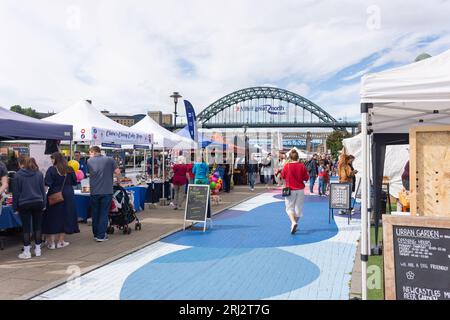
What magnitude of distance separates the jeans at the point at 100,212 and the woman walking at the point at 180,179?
390cm

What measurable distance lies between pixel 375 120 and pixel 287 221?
410 centimetres

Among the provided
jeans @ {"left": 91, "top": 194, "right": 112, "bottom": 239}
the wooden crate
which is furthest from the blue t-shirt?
the wooden crate

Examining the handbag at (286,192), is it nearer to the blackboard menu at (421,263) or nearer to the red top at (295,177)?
the red top at (295,177)

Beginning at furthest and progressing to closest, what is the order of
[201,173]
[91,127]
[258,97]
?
1. [258,97]
2. [91,127]
3. [201,173]

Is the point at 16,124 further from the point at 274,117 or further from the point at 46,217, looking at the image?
the point at 274,117

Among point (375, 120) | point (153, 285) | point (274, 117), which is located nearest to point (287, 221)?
point (375, 120)

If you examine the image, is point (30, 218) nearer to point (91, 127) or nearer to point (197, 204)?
point (197, 204)

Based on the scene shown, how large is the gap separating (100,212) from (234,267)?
2.92m

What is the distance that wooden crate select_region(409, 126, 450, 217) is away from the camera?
141 inches

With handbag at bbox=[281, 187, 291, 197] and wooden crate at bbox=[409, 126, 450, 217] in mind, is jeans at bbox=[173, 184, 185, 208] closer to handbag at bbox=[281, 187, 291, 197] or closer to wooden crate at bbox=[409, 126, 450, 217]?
handbag at bbox=[281, 187, 291, 197]

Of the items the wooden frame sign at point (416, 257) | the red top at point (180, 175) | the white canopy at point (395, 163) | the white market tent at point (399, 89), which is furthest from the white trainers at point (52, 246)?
the white canopy at point (395, 163)

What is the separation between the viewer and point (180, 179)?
35.6 ft

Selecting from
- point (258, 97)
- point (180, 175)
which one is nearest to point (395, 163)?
point (180, 175)

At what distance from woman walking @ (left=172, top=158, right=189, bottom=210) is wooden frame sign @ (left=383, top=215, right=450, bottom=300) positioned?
782 cm
